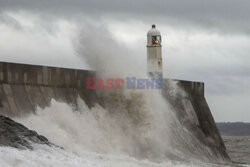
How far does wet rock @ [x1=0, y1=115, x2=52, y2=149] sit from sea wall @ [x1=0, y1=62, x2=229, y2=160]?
1.58 m

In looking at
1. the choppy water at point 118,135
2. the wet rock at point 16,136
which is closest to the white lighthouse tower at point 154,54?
the choppy water at point 118,135

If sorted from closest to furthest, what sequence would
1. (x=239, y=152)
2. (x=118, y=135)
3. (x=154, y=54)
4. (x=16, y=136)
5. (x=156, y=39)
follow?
(x=16, y=136) < (x=118, y=135) < (x=154, y=54) < (x=156, y=39) < (x=239, y=152)

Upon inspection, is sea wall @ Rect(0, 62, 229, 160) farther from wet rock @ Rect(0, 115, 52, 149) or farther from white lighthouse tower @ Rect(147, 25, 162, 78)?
wet rock @ Rect(0, 115, 52, 149)

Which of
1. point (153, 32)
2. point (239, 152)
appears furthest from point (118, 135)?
point (239, 152)

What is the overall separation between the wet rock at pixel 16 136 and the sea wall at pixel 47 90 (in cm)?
158

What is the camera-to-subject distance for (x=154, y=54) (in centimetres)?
1995

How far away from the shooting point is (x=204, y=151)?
63.4 feet

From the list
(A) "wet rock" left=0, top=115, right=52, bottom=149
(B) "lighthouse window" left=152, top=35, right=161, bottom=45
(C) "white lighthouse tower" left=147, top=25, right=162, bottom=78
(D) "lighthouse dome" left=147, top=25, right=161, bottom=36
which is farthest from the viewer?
(D) "lighthouse dome" left=147, top=25, right=161, bottom=36

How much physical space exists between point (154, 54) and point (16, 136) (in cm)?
965

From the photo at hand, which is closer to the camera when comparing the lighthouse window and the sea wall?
the sea wall

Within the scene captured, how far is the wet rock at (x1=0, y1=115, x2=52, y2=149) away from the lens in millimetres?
10711

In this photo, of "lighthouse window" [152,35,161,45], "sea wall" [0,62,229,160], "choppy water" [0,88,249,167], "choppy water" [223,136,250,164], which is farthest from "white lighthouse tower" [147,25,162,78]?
"choppy water" [223,136,250,164]

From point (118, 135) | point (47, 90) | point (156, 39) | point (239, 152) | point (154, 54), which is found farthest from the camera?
point (239, 152)

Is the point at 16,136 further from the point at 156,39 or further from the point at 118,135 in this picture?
the point at 156,39
